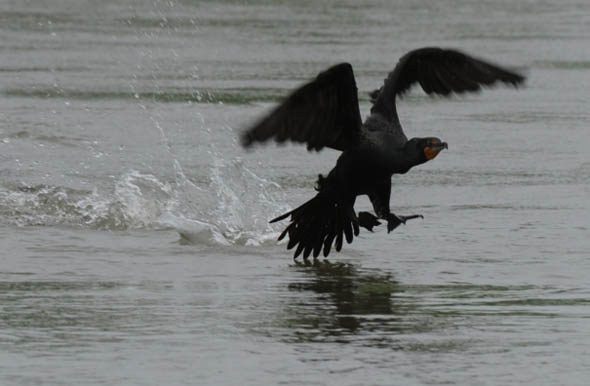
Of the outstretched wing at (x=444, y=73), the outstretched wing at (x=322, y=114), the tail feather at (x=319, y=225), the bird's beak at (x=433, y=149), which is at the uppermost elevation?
the outstretched wing at (x=444, y=73)

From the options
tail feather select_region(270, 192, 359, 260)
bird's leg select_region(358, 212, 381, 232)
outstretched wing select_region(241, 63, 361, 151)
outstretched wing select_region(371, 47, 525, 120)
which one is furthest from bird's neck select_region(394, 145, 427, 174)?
outstretched wing select_region(371, 47, 525, 120)

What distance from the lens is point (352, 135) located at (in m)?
9.50

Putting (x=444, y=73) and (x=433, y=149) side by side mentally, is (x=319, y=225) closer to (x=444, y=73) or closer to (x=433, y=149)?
(x=433, y=149)

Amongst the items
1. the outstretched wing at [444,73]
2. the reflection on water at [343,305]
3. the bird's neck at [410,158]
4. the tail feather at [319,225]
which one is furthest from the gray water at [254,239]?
the outstretched wing at [444,73]

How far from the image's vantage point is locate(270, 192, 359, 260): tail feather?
9.70 metres

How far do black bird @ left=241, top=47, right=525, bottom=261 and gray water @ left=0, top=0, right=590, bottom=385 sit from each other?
0.68ft

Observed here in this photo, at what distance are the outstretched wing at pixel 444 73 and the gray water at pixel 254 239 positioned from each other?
0.92 metres

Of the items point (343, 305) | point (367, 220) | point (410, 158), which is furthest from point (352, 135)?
point (343, 305)

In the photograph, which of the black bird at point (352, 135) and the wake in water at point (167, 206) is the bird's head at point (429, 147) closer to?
the black bird at point (352, 135)

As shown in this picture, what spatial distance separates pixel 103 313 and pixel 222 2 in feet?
78.7

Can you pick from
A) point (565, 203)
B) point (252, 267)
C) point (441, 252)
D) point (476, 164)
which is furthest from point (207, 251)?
point (476, 164)

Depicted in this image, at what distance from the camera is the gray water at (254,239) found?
7031 mm

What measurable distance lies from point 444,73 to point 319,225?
1.37m

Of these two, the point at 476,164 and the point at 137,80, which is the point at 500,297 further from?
the point at 137,80
